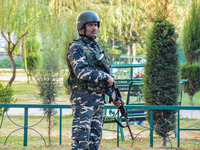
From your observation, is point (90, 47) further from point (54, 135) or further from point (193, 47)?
point (193, 47)

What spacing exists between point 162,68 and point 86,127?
Answer: 302cm

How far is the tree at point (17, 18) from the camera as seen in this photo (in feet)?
36.6

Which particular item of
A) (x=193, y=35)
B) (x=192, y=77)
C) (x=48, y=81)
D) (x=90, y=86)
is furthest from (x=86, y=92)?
(x=193, y=35)

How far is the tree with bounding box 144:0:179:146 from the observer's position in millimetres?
5660

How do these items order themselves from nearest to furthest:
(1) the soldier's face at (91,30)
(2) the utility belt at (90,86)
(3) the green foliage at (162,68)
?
(2) the utility belt at (90,86) < (1) the soldier's face at (91,30) < (3) the green foliage at (162,68)

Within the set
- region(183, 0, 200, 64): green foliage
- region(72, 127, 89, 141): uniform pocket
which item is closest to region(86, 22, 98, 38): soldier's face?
region(72, 127, 89, 141): uniform pocket

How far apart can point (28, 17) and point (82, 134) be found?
10.1 meters

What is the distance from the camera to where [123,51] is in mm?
46469

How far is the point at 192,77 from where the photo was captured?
1126 centimetres

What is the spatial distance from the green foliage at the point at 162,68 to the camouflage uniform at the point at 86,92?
261cm

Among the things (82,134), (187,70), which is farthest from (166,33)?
(187,70)

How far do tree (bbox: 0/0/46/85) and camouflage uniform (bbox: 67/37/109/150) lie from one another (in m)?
8.05

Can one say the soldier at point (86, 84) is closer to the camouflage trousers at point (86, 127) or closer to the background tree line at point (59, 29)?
the camouflage trousers at point (86, 127)

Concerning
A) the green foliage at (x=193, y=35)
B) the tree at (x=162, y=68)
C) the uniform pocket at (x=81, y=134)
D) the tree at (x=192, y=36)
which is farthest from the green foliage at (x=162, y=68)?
the green foliage at (x=193, y=35)
